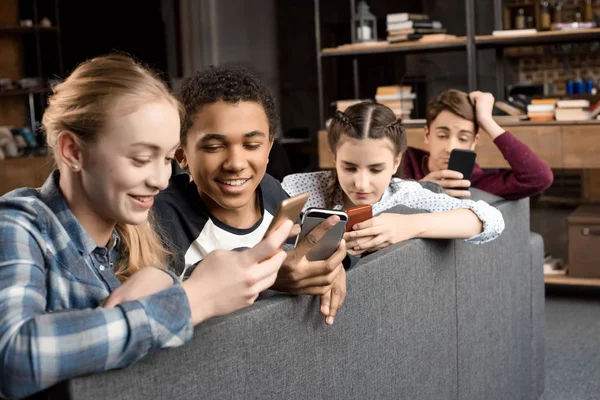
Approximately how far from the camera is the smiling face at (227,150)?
1.66m

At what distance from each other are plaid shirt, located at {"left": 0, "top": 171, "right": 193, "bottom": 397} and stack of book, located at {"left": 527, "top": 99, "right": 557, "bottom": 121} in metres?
3.56

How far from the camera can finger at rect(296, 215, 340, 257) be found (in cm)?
123

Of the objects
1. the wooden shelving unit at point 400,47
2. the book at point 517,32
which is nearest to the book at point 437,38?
the wooden shelving unit at point 400,47

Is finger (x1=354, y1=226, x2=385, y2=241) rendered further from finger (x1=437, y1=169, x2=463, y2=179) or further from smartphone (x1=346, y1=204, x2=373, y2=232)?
finger (x1=437, y1=169, x2=463, y2=179)

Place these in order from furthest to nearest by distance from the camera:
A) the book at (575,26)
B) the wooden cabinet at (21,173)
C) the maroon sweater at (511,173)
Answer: the wooden cabinet at (21,173), the book at (575,26), the maroon sweater at (511,173)

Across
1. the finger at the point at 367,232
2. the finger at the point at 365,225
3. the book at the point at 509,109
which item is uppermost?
the book at the point at 509,109

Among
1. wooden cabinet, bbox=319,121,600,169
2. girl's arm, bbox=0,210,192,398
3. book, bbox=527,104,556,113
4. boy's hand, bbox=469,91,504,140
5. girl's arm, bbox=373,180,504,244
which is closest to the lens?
girl's arm, bbox=0,210,192,398

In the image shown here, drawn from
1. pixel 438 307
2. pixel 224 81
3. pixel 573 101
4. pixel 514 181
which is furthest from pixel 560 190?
pixel 224 81

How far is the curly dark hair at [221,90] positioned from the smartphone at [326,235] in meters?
0.51

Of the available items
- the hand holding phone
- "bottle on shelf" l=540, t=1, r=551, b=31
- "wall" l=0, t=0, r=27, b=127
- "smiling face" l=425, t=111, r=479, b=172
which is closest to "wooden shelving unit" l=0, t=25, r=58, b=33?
"wall" l=0, t=0, r=27, b=127

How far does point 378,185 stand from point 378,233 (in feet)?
1.64

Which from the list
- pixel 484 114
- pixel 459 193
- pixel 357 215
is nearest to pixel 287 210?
pixel 357 215

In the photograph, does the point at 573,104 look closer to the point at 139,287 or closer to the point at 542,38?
the point at 542,38

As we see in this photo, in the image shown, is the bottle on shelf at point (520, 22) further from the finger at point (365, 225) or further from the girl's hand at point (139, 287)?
the girl's hand at point (139, 287)
